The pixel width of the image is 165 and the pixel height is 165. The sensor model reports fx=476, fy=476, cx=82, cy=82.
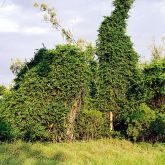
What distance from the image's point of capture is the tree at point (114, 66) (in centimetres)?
2398

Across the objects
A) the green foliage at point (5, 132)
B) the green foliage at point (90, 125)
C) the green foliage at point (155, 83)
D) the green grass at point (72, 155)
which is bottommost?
the green grass at point (72, 155)

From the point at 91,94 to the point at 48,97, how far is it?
4.12 meters

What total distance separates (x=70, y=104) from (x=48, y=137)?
173cm

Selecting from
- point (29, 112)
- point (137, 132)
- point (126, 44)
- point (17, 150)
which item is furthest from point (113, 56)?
point (17, 150)

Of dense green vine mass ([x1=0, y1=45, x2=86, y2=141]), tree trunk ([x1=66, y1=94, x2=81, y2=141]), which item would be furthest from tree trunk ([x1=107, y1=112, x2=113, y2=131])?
dense green vine mass ([x1=0, y1=45, x2=86, y2=141])

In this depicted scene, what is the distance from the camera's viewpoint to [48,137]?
2077 cm

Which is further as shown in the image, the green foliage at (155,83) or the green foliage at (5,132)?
the green foliage at (155,83)

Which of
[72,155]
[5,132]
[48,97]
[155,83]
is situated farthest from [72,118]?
[72,155]

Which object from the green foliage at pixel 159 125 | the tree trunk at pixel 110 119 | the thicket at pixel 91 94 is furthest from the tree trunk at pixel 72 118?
the green foliage at pixel 159 125

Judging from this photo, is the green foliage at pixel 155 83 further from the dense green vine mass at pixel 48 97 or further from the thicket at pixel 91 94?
the dense green vine mass at pixel 48 97

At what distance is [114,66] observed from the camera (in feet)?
79.0

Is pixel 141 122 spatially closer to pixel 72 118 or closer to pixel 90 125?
pixel 90 125

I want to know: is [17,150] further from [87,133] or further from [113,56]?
[113,56]

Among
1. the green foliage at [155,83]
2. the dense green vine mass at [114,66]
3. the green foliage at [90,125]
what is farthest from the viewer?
the dense green vine mass at [114,66]
